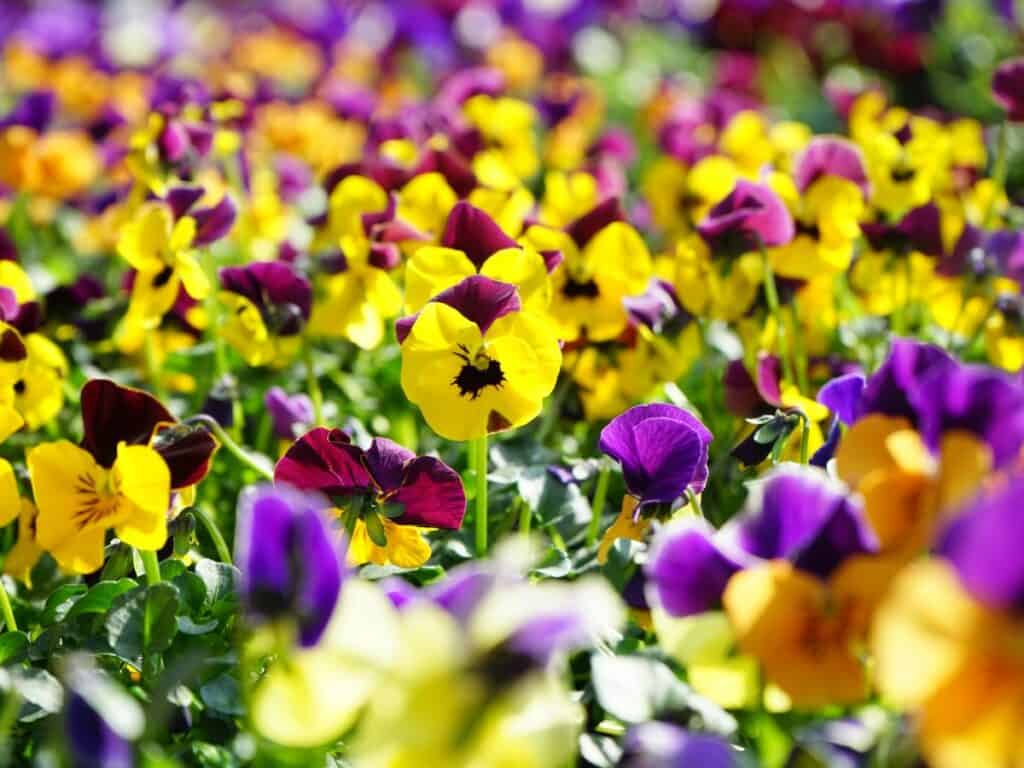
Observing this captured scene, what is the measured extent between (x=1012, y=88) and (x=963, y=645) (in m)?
1.26

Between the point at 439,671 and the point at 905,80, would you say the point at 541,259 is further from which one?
the point at 905,80

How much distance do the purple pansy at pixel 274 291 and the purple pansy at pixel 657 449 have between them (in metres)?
0.50

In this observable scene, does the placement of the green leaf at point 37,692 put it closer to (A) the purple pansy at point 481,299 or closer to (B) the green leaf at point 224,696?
(B) the green leaf at point 224,696

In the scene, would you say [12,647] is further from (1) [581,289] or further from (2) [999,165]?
(2) [999,165]

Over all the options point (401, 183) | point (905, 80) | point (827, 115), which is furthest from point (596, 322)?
point (905, 80)

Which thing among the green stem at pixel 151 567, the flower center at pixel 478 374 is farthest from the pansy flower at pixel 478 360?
the green stem at pixel 151 567

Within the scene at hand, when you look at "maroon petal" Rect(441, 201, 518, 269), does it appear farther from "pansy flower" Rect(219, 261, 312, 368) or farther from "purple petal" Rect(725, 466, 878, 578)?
"purple petal" Rect(725, 466, 878, 578)

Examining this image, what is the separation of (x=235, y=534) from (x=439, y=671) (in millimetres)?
838

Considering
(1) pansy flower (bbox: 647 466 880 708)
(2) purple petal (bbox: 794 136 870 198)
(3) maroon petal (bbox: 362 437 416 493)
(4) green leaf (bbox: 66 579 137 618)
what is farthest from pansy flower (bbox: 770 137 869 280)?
(4) green leaf (bbox: 66 579 137 618)

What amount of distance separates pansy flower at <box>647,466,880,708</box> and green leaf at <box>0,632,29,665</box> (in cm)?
54

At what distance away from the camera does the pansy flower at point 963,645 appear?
2.11 ft

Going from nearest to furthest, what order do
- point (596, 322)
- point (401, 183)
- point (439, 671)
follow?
point (439, 671)
point (596, 322)
point (401, 183)

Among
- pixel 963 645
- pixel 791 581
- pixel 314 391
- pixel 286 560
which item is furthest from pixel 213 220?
pixel 963 645

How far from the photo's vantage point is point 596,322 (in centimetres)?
150
